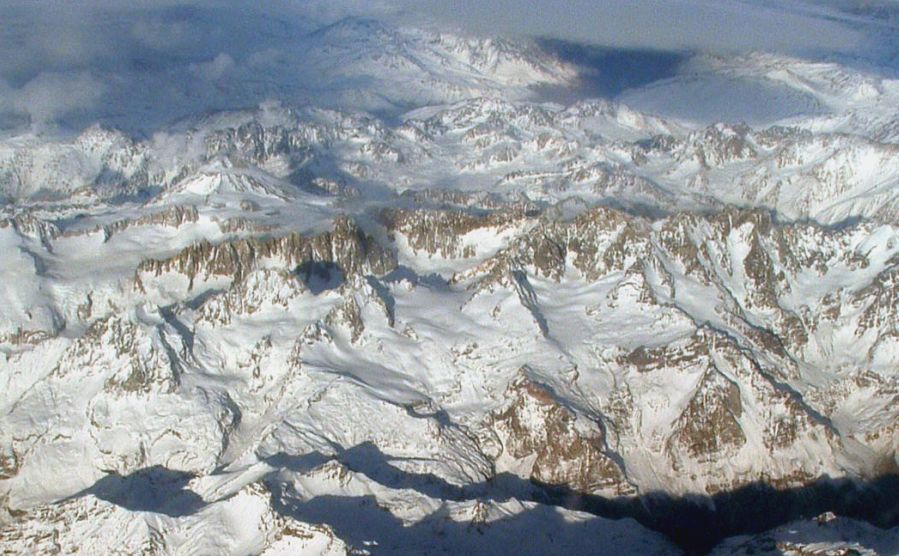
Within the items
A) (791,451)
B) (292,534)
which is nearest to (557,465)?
(791,451)

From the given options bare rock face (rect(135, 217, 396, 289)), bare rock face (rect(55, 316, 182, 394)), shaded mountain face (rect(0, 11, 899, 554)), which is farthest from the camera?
bare rock face (rect(135, 217, 396, 289))

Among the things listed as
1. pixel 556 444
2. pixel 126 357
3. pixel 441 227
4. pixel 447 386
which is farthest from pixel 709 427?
pixel 126 357

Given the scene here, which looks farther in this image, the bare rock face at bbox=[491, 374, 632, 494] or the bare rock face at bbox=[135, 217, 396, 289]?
the bare rock face at bbox=[135, 217, 396, 289]

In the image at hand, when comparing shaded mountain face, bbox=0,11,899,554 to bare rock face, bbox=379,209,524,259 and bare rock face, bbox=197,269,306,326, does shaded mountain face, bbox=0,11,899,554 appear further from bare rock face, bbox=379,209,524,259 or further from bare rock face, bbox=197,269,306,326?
bare rock face, bbox=379,209,524,259

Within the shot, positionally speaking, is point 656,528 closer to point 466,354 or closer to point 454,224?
point 466,354

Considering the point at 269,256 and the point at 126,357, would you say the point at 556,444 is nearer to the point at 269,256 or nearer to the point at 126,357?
the point at 126,357

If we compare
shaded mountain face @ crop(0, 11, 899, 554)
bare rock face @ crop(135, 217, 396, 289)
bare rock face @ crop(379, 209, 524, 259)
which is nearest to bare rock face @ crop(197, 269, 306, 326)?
shaded mountain face @ crop(0, 11, 899, 554)
